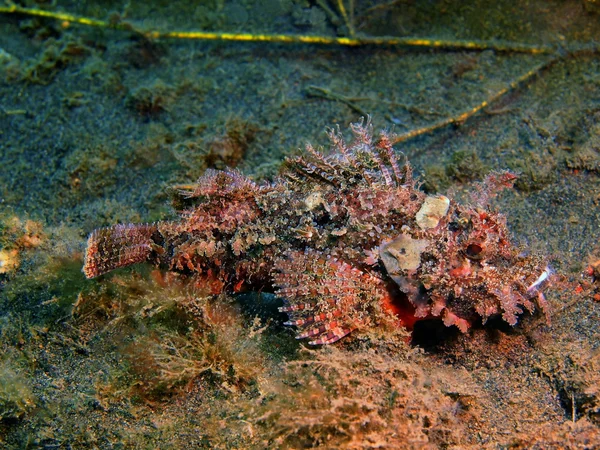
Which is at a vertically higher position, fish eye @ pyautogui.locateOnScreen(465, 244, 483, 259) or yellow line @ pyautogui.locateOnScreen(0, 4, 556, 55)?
yellow line @ pyautogui.locateOnScreen(0, 4, 556, 55)

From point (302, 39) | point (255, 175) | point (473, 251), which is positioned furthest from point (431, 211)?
point (302, 39)

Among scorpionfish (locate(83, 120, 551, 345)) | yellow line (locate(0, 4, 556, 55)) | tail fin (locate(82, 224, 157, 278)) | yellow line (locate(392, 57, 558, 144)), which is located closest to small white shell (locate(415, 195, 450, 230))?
scorpionfish (locate(83, 120, 551, 345))

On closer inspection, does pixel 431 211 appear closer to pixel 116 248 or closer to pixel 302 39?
pixel 116 248

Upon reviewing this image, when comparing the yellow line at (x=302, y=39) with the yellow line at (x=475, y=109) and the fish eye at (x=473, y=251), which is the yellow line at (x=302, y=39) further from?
the fish eye at (x=473, y=251)

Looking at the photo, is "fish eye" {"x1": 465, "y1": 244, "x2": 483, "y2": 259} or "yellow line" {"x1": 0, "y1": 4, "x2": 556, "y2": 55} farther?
"yellow line" {"x1": 0, "y1": 4, "x2": 556, "y2": 55}

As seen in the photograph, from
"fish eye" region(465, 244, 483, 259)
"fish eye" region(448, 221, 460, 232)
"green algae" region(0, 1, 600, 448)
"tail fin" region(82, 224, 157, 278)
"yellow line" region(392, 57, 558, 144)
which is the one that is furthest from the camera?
"yellow line" region(392, 57, 558, 144)

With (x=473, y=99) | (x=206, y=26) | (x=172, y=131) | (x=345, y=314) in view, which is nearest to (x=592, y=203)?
(x=473, y=99)

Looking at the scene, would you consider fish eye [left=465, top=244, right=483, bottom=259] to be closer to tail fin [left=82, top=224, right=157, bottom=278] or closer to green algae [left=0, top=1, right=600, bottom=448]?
green algae [left=0, top=1, right=600, bottom=448]

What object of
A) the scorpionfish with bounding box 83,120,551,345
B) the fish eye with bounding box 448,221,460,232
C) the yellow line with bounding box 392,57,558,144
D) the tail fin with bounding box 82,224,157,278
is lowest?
the tail fin with bounding box 82,224,157,278
